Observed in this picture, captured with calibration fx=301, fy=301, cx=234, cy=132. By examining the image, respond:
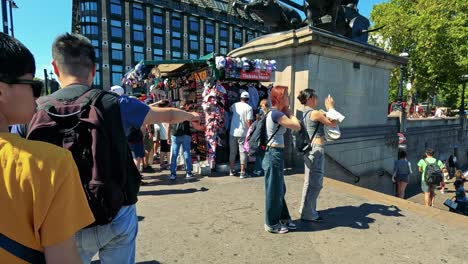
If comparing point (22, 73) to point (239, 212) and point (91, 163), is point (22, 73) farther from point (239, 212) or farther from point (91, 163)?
point (239, 212)

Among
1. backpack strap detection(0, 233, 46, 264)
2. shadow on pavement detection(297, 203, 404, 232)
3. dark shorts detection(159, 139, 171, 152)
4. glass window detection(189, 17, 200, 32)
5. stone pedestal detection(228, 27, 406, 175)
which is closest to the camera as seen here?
backpack strap detection(0, 233, 46, 264)

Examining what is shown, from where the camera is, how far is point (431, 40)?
22.3 metres

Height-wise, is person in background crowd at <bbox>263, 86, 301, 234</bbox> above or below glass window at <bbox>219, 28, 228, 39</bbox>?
below

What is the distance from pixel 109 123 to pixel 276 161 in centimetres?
257

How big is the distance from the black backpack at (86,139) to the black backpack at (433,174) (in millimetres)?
9544

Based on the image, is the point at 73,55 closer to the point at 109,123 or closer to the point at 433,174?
the point at 109,123

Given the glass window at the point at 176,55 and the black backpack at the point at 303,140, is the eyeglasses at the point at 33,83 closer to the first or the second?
the black backpack at the point at 303,140

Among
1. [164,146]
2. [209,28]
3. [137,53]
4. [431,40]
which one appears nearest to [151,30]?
[137,53]

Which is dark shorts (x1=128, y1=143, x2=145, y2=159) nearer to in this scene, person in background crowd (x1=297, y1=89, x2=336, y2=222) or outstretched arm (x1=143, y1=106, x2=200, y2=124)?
person in background crowd (x1=297, y1=89, x2=336, y2=222)

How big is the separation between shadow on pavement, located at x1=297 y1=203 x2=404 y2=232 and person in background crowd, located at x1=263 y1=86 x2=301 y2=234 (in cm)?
43

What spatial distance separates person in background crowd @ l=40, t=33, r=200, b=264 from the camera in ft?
5.55

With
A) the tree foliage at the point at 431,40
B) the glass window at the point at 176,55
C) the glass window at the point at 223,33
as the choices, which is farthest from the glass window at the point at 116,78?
the tree foliage at the point at 431,40

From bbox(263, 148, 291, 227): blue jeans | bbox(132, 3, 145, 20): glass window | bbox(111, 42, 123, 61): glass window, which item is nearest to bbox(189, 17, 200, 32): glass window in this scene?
bbox(132, 3, 145, 20): glass window

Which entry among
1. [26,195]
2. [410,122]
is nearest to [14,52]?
[26,195]
